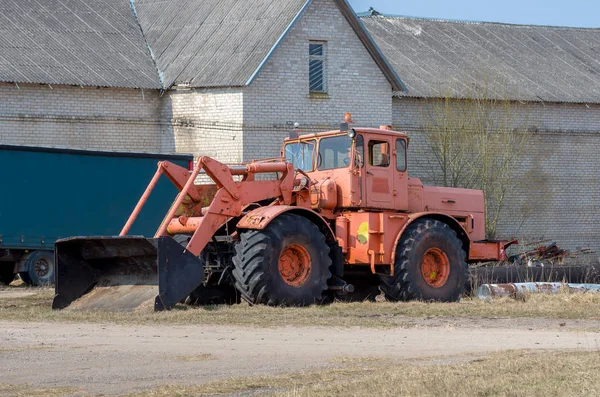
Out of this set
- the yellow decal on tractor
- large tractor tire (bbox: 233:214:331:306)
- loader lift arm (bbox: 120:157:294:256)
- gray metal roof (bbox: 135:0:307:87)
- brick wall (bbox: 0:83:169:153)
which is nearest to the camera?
large tractor tire (bbox: 233:214:331:306)

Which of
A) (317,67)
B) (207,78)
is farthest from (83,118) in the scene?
(317,67)

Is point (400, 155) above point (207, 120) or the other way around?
the other way around

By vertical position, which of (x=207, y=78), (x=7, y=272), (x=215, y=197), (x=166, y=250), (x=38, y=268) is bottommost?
(x=7, y=272)

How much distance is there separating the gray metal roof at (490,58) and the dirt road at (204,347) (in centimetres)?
1825

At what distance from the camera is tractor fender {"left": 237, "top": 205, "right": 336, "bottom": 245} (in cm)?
1535

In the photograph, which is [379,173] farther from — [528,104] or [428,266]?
[528,104]

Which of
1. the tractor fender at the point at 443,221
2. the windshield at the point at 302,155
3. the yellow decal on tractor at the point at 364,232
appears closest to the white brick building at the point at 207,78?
the windshield at the point at 302,155

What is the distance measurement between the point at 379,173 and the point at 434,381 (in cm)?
857

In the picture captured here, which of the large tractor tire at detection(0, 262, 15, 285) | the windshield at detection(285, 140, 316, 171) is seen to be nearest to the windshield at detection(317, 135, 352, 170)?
the windshield at detection(285, 140, 316, 171)

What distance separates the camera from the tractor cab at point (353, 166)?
54.9 feet

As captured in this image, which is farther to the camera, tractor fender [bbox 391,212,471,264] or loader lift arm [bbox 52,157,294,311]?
tractor fender [bbox 391,212,471,264]

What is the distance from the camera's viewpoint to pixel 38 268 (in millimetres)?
22875

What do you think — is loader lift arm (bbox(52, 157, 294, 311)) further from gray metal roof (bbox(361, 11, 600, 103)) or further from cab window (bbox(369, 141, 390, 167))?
gray metal roof (bbox(361, 11, 600, 103))

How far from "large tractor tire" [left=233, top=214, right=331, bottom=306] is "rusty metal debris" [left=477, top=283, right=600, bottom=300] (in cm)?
308
